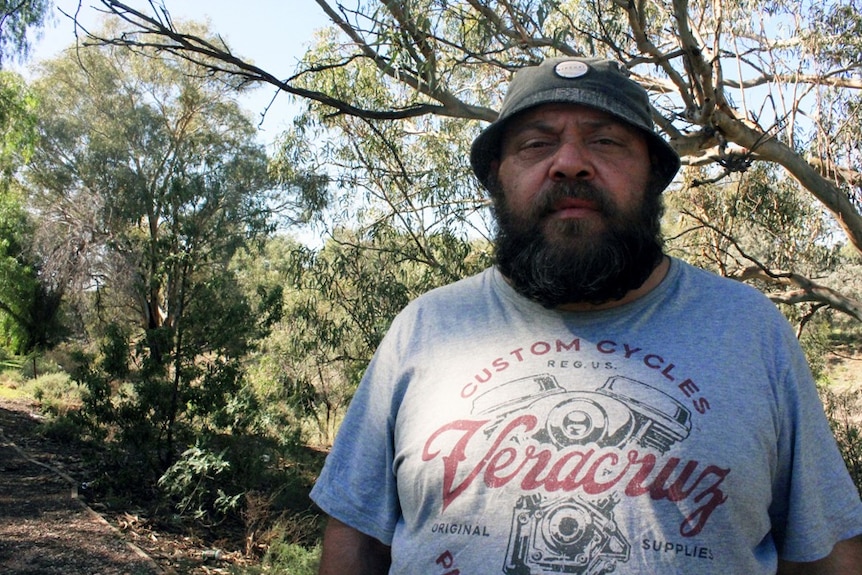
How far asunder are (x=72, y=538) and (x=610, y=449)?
20.8ft

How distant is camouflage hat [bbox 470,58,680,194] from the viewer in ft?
5.08

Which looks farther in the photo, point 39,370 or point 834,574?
point 39,370

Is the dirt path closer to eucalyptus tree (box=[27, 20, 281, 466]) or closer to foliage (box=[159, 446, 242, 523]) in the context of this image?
foliage (box=[159, 446, 242, 523])

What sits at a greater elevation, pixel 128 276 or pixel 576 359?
pixel 128 276

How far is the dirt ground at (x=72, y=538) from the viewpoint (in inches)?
228

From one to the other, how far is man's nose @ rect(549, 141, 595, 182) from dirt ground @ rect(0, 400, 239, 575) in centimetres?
537

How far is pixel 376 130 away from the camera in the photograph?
26.1 ft

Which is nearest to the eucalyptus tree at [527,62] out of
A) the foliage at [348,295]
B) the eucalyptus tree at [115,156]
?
the foliage at [348,295]

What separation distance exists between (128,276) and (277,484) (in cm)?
1066

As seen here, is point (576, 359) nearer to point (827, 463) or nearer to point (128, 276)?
point (827, 463)

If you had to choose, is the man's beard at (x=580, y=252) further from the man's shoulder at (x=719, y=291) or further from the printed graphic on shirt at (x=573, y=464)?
the printed graphic on shirt at (x=573, y=464)

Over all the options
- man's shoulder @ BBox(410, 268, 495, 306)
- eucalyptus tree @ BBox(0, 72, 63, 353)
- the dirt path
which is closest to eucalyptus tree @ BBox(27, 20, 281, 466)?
eucalyptus tree @ BBox(0, 72, 63, 353)

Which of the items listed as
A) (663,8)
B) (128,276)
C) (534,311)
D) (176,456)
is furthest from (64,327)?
(534,311)

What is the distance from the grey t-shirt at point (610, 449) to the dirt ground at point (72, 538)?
16.8ft
